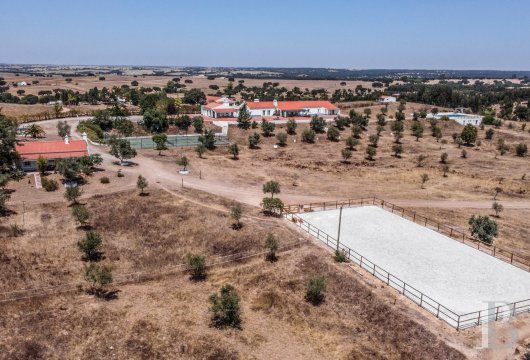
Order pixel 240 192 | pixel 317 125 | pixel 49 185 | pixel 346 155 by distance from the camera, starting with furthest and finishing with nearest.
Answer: pixel 317 125 → pixel 346 155 → pixel 240 192 → pixel 49 185

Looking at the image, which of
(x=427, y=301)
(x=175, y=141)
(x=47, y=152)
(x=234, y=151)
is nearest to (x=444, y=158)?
(x=234, y=151)

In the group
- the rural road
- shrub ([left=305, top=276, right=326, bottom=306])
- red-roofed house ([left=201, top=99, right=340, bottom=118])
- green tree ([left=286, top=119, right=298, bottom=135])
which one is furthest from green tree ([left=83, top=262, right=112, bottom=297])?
red-roofed house ([left=201, top=99, right=340, bottom=118])

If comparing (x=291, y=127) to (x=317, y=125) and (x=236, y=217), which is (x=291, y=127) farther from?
(x=236, y=217)

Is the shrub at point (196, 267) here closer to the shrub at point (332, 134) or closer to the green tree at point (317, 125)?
the shrub at point (332, 134)

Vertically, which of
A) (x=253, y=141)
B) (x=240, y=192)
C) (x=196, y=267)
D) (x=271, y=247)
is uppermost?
(x=253, y=141)

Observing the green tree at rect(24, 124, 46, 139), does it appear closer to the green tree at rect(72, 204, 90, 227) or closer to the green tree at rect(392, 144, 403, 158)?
the green tree at rect(72, 204, 90, 227)

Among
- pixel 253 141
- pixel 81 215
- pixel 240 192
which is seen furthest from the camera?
Result: pixel 253 141

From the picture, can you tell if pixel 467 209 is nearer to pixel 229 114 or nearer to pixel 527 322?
pixel 527 322
